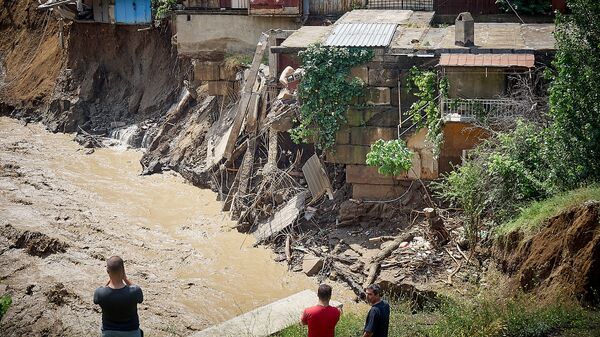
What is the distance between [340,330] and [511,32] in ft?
28.1

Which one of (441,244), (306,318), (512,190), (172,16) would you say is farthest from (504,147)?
(172,16)

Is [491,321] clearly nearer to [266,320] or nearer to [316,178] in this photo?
[266,320]

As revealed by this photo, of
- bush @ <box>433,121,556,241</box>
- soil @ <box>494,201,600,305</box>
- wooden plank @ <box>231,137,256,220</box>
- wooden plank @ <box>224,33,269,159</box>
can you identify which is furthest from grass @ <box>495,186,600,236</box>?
wooden plank @ <box>224,33,269,159</box>

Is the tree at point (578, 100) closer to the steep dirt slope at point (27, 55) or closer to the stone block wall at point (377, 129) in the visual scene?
the stone block wall at point (377, 129)

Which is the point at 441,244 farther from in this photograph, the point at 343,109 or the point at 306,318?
the point at 306,318

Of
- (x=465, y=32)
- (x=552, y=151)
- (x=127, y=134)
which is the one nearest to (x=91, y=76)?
(x=127, y=134)

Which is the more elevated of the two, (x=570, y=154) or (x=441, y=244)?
(x=570, y=154)

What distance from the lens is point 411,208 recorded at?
51.8ft

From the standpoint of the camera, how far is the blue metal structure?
25.0 meters

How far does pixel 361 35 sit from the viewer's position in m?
16.7

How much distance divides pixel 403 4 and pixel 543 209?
9272 millimetres

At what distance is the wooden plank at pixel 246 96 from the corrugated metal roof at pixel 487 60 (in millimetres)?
4678

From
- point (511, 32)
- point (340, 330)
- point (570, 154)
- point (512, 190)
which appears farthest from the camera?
point (511, 32)

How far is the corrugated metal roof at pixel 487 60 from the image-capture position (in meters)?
14.9
